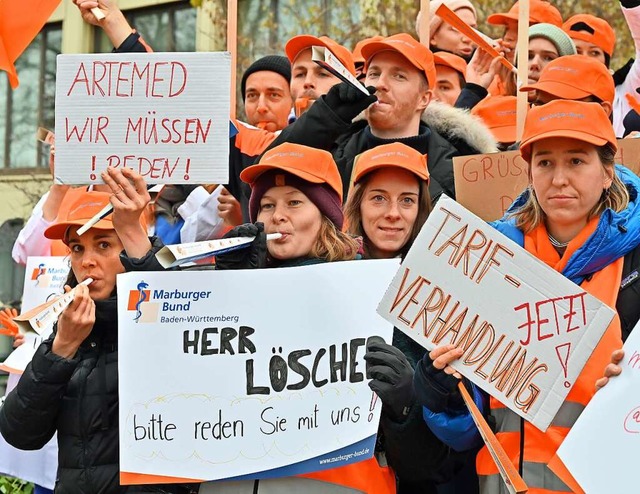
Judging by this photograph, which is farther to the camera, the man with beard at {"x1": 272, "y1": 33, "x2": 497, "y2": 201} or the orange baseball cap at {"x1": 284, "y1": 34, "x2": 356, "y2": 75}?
the orange baseball cap at {"x1": 284, "y1": 34, "x2": 356, "y2": 75}

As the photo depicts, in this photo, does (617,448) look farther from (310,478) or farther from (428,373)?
(310,478)

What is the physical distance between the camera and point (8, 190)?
22047 mm

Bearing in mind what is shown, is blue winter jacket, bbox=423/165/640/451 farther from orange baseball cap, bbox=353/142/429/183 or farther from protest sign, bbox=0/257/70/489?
protest sign, bbox=0/257/70/489

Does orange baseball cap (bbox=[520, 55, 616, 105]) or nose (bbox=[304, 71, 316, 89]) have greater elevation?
orange baseball cap (bbox=[520, 55, 616, 105])

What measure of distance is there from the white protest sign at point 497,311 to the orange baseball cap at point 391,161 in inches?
44.7

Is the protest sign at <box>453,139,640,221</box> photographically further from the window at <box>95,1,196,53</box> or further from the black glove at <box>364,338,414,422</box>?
the window at <box>95,1,196,53</box>

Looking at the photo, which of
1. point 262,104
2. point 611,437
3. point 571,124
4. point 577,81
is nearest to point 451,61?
point 262,104

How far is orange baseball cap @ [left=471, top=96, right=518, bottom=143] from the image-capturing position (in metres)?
6.49

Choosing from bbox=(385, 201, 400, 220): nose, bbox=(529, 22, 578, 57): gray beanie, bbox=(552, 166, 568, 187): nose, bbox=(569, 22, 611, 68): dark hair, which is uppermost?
bbox=(569, 22, 611, 68): dark hair

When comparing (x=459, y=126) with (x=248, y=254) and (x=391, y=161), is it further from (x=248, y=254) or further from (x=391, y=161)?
(x=248, y=254)

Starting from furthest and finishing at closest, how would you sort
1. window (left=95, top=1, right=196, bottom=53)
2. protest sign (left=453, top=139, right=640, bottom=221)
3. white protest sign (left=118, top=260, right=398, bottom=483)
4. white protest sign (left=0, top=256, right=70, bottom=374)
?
window (left=95, top=1, right=196, bottom=53) < white protest sign (left=0, top=256, right=70, bottom=374) < protest sign (left=453, top=139, right=640, bottom=221) < white protest sign (left=118, top=260, right=398, bottom=483)

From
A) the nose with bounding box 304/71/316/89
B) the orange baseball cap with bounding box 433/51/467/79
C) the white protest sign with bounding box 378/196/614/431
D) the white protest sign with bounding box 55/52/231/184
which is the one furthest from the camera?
the orange baseball cap with bounding box 433/51/467/79

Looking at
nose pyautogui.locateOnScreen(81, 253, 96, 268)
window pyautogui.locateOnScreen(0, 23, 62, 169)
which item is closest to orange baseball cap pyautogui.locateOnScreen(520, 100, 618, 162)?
nose pyautogui.locateOnScreen(81, 253, 96, 268)

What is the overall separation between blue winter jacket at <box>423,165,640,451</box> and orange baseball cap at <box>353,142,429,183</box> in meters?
1.12
